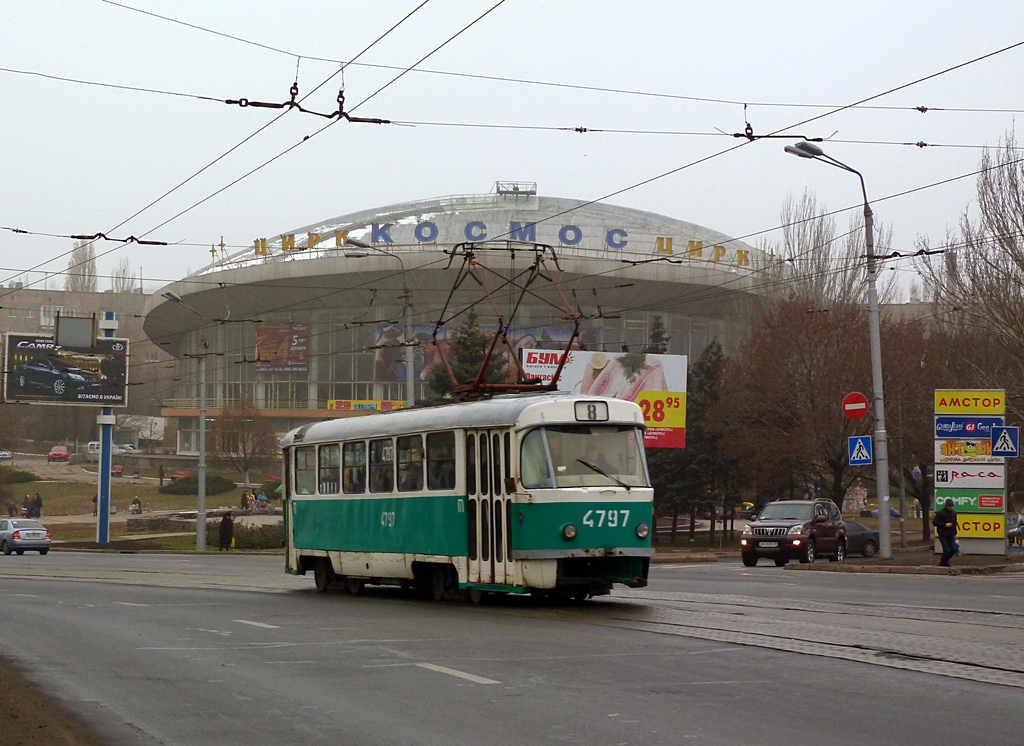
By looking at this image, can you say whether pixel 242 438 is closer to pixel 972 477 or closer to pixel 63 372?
pixel 63 372

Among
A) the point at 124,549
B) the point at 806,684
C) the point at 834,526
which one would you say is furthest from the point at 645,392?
the point at 806,684

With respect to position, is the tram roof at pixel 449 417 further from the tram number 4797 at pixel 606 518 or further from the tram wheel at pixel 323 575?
the tram wheel at pixel 323 575

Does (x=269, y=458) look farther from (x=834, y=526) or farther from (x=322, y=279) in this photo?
(x=834, y=526)

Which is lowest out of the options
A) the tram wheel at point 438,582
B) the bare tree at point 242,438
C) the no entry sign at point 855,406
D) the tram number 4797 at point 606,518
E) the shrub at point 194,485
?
the tram wheel at point 438,582

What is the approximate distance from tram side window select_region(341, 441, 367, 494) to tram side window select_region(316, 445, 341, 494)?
22 centimetres

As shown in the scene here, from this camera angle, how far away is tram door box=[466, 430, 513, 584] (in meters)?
15.6

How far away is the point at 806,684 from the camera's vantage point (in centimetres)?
879

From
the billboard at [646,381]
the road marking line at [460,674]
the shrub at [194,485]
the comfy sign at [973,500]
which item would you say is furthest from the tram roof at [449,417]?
the shrub at [194,485]

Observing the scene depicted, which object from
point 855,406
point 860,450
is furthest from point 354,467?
point 855,406

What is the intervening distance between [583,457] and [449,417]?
1959 millimetres

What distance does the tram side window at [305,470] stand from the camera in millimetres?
20672

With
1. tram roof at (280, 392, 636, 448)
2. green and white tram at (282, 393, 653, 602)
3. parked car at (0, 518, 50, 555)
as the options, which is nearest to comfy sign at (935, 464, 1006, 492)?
green and white tram at (282, 393, 653, 602)

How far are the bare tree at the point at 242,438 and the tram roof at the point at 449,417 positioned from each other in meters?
64.1

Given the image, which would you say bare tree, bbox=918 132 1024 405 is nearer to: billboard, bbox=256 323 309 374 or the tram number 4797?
the tram number 4797
